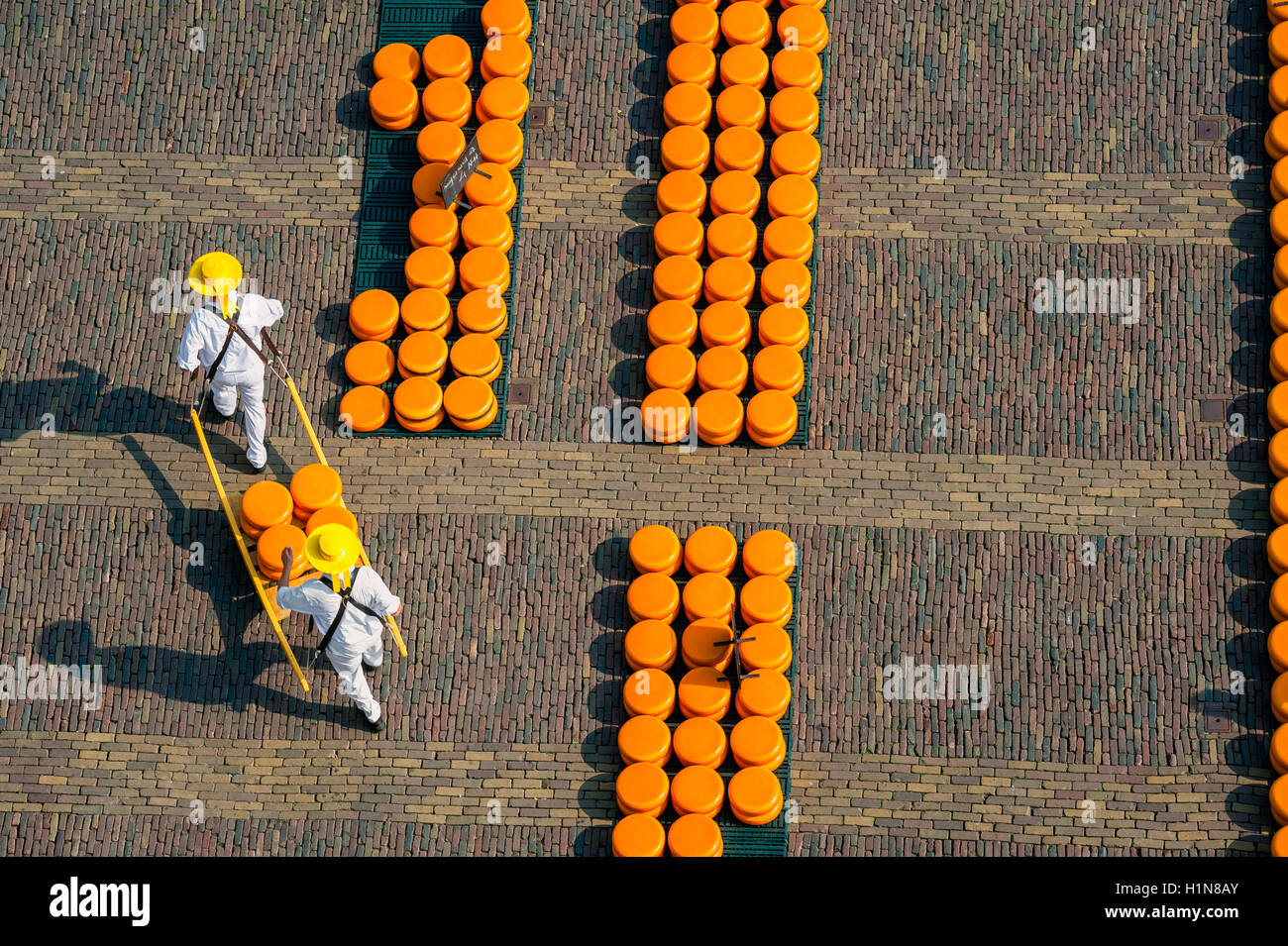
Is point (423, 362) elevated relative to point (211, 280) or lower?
lower

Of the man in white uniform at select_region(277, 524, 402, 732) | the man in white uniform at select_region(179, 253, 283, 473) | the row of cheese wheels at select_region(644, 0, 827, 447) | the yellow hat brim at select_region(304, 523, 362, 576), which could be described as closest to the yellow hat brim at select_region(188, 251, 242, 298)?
the man in white uniform at select_region(179, 253, 283, 473)

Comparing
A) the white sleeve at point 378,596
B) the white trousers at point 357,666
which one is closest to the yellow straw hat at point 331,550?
the white sleeve at point 378,596

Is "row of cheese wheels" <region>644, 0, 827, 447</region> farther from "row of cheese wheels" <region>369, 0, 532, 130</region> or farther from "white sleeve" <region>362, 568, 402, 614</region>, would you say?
"white sleeve" <region>362, 568, 402, 614</region>

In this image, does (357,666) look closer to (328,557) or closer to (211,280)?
(328,557)

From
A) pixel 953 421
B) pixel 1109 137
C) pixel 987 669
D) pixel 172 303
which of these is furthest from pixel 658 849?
pixel 1109 137

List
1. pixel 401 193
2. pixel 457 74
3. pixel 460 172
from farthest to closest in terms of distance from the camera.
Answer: pixel 457 74
pixel 401 193
pixel 460 172

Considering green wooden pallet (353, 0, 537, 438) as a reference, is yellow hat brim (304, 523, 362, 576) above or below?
below

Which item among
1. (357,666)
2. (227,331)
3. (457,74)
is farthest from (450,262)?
(357,666)

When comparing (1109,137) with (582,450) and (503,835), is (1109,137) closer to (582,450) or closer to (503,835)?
(582,450)
